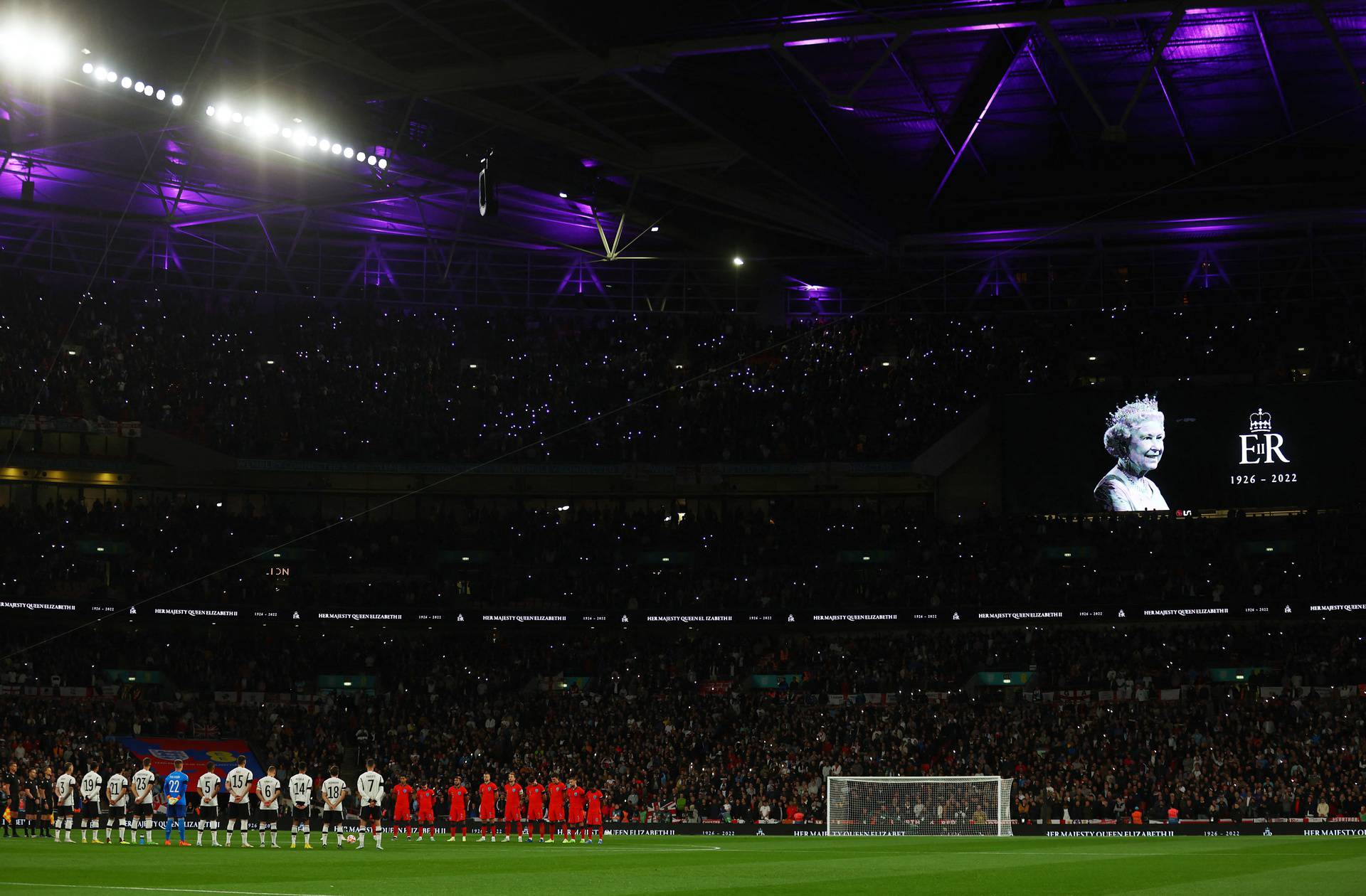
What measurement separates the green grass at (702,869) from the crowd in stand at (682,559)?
74.9 feet

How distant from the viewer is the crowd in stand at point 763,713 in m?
44.7

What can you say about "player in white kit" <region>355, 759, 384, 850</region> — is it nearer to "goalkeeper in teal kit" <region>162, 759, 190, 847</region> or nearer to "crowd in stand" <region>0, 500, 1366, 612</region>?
"goalkeeper in teal kit" <region>162, 759, 190, 847</region>

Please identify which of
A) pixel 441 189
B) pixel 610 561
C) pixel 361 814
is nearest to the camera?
pixel 361 814

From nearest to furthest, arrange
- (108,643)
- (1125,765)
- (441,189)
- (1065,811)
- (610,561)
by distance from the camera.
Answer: (1065,811) → (1125,765) → (441,189) → (108,643) → (610,561)

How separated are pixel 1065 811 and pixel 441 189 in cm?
2864

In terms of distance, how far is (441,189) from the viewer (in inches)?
2048

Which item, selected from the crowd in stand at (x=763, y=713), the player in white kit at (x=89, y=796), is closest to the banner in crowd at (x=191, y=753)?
the crowd in stand at (x=763, y=713)

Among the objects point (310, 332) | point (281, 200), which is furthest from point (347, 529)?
point (281, 200)

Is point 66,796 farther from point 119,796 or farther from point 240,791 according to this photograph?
point 240,791

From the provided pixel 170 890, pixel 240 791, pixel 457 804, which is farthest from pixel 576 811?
pixel 170 890

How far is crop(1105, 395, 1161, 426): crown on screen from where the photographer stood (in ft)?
187

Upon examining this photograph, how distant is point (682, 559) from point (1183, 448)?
19.8 m

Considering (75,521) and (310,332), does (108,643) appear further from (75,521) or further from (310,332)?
(310,332)

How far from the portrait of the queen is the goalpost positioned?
1761 centimetres
